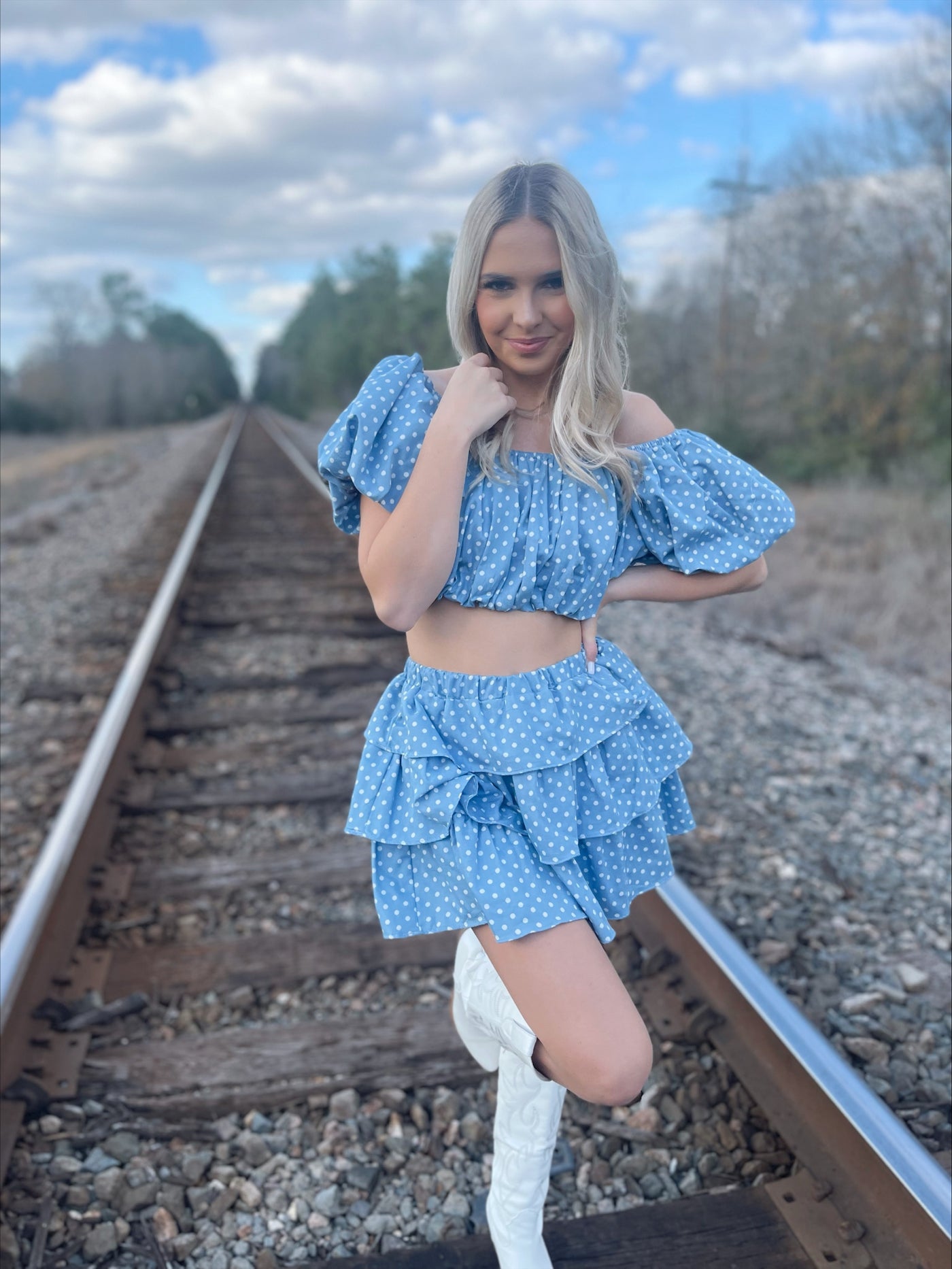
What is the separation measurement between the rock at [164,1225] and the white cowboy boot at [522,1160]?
69 cm

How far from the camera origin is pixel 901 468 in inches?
505

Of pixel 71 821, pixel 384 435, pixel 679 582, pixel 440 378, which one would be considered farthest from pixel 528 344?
pixel 71 821

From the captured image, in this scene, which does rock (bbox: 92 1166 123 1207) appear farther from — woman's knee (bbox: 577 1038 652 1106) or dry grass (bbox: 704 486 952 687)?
dry grass (bbox: 704 486 952 687)

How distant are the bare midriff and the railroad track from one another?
111cm

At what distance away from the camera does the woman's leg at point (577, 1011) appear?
1479mm

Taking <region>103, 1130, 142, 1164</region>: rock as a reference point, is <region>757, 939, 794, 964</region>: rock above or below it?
below

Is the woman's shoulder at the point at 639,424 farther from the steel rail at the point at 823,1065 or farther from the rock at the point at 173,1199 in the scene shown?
the rock at the point at 173,1199

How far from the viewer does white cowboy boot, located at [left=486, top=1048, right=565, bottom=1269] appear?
174 cm

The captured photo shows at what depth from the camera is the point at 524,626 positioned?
1720mm

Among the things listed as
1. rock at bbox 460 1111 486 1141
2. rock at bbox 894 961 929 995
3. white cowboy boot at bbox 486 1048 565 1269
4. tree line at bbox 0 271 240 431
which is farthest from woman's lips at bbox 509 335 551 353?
tree line at bbox 0 271 240 431

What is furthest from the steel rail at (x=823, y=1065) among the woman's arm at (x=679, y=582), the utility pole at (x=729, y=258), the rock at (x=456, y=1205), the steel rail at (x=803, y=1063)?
the utility pole at (x=729, y=258)

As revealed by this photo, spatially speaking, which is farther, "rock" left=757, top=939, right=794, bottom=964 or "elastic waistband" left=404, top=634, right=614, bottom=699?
"rock" left=757, top=939, right=794, bottom=964

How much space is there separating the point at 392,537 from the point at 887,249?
14.3 meters

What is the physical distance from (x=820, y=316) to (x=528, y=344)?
14930mm
